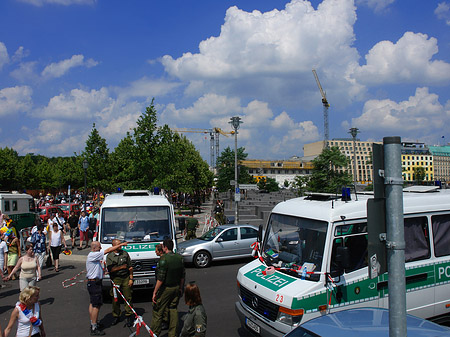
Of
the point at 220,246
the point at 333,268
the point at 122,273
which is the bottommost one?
the point at 220,246

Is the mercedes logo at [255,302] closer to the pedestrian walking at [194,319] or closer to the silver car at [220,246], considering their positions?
the pedestrian walking at [194,319]

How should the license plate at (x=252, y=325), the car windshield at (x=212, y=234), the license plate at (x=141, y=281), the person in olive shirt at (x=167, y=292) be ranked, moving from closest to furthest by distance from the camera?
the license plate at (x=252, y=325)
the person in olive shirt at (x=167, y=292)
the license plate at (x=141, y=281)
the car windshield at (x=212, y=234)

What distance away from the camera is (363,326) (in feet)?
12.3

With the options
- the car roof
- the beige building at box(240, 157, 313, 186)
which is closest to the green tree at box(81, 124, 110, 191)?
the car roof

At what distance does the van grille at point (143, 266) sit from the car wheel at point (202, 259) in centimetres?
422

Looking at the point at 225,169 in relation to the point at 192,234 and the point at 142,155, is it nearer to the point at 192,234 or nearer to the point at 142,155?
the point at 142,155

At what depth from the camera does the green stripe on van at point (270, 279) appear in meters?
5.47

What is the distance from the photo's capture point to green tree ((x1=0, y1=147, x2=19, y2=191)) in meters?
50.8

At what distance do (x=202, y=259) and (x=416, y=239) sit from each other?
333 inches

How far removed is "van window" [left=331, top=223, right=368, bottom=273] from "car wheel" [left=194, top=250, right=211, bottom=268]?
8.14 metres

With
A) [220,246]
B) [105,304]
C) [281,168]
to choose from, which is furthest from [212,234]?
[281,168]

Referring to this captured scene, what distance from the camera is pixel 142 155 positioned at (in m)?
22.9

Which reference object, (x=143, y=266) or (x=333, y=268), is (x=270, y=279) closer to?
(x=333, y=268)

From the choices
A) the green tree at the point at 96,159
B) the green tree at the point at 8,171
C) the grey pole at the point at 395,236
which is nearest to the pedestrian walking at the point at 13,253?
the grey pole at the point at 395,236
